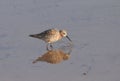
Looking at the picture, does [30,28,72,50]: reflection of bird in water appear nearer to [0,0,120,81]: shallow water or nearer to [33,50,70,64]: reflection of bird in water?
[0,0,120,81]: shallow water

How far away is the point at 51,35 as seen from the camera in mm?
12227

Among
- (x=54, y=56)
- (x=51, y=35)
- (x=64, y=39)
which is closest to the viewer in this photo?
(x=54, y=56)

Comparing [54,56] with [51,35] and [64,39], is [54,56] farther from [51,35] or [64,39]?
[64,39]

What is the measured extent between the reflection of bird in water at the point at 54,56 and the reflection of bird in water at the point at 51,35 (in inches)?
16.3

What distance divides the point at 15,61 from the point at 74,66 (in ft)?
4.48

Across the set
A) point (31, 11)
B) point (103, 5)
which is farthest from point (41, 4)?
point (103, 5)

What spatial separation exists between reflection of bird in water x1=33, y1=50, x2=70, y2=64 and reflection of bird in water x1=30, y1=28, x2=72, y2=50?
0.41m

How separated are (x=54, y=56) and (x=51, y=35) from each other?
35.0 inches

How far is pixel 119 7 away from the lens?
14.4 metres

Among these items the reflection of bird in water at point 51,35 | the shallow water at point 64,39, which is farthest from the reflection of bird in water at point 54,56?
the reflection of bird in water at point 51,35

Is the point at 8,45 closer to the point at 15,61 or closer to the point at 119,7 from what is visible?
the point at 15,61

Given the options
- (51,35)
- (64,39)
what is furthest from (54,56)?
(64,39)

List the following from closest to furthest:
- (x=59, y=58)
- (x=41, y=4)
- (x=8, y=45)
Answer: (x=59, y=58), (x=8, y=45), (x=41, y=4)

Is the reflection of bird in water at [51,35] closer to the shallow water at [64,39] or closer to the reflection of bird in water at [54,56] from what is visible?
the shallow water at [64,39]
